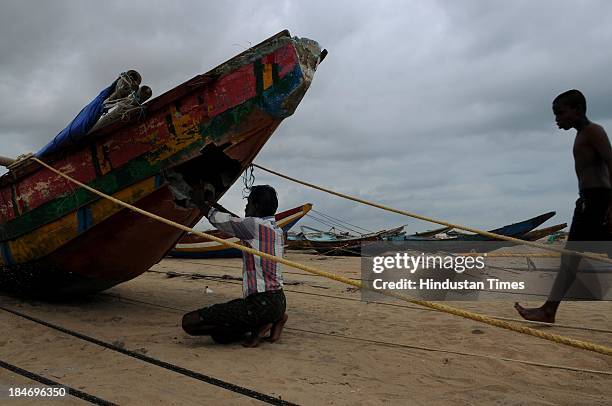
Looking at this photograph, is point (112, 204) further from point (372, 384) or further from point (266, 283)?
point (372, 384)

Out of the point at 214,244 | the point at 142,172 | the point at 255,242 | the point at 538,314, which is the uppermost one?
the point at 142,172

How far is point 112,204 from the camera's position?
4.30m

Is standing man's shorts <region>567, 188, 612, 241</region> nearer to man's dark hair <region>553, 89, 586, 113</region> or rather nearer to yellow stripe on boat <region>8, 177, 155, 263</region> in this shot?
man's dark hair <region>553, 89, 586, 113</region>

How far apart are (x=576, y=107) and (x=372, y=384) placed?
2.66m

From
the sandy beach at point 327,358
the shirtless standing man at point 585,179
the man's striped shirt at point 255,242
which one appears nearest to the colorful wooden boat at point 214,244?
the sandy beach at point 327,358

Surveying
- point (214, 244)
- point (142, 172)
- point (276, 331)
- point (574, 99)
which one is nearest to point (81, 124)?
point (142, 172)

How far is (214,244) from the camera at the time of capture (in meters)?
12.3

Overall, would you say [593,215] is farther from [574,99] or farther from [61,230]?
[61,230]

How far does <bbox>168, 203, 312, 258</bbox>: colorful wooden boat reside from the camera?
40.9 ft

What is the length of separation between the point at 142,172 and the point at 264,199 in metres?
1.23

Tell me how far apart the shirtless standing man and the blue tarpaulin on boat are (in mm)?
3721

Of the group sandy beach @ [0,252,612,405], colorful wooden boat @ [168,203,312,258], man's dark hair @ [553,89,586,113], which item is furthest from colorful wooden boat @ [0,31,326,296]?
colorful wooden boat @ [168,203,312,258]

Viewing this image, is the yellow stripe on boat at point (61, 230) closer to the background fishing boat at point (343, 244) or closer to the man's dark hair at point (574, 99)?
the man's dark hair at point (574, 99)

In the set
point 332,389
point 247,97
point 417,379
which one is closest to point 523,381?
point 417,379
